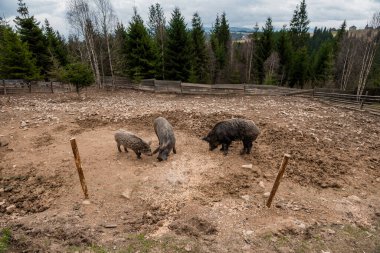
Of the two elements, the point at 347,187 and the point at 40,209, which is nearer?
the point at 40,209

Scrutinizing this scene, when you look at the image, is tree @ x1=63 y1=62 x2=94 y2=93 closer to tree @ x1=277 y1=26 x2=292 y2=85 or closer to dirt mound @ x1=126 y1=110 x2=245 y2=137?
dirt mound @ x1=126 y1=110 x2=245 y2=137

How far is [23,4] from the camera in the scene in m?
28.4

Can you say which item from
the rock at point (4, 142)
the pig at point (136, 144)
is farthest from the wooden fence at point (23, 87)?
the pig at point (136, 144)

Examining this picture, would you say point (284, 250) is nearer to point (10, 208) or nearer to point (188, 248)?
point (188, 248)

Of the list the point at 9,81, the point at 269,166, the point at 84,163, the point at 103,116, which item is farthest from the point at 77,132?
the point at 9,81

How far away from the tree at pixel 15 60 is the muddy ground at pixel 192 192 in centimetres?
1331

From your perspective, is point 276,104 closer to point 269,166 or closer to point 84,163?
point 269,166

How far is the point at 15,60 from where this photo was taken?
23.4 m

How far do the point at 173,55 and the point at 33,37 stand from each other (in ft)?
51.3

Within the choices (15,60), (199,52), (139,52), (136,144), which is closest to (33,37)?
(15,60)

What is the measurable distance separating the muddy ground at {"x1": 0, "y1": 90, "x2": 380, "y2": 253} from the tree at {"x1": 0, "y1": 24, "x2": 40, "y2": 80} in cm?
1331

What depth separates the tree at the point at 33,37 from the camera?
27611 mm

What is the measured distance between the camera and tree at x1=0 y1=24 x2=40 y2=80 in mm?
23234

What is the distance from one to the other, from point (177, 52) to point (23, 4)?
18.0 metres
